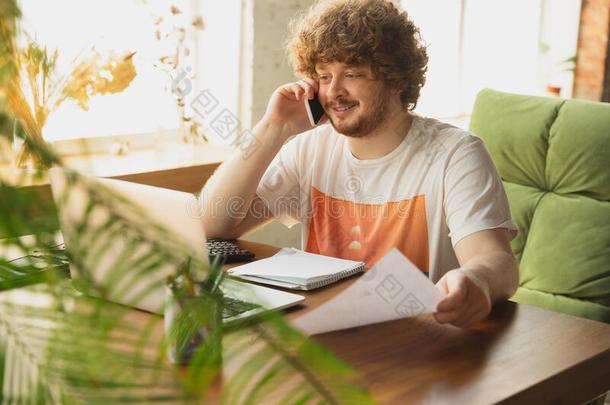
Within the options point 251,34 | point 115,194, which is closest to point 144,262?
point 115,194

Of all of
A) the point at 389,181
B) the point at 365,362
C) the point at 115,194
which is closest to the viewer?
the point at 115,194

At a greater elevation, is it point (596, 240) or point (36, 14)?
point (36, 14)

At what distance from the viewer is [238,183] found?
220 cm

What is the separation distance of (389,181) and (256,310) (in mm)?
1713

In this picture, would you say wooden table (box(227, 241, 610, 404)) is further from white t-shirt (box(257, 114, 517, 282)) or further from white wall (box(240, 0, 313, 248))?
white wall (box(240, 0, 313, 248))

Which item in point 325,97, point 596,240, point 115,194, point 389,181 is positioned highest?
point 115,194

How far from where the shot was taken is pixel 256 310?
1.26ft

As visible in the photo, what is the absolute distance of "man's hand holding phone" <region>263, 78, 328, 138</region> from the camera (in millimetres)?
2211

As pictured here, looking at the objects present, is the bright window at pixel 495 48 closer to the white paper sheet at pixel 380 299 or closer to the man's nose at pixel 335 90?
the man's nose at pixel 335 90

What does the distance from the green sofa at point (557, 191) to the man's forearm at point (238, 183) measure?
0.65 metres

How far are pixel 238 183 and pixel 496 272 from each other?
0.77 m

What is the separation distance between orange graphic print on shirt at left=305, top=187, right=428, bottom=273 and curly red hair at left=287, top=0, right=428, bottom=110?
0.30 m

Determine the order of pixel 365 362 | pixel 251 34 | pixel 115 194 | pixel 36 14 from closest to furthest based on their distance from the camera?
1. pixel 115 194
2. pixel 365 362
3. pixel 36 14
4. pixel 251 34

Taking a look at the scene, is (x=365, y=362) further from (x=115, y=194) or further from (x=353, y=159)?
(x=115, y=194)
